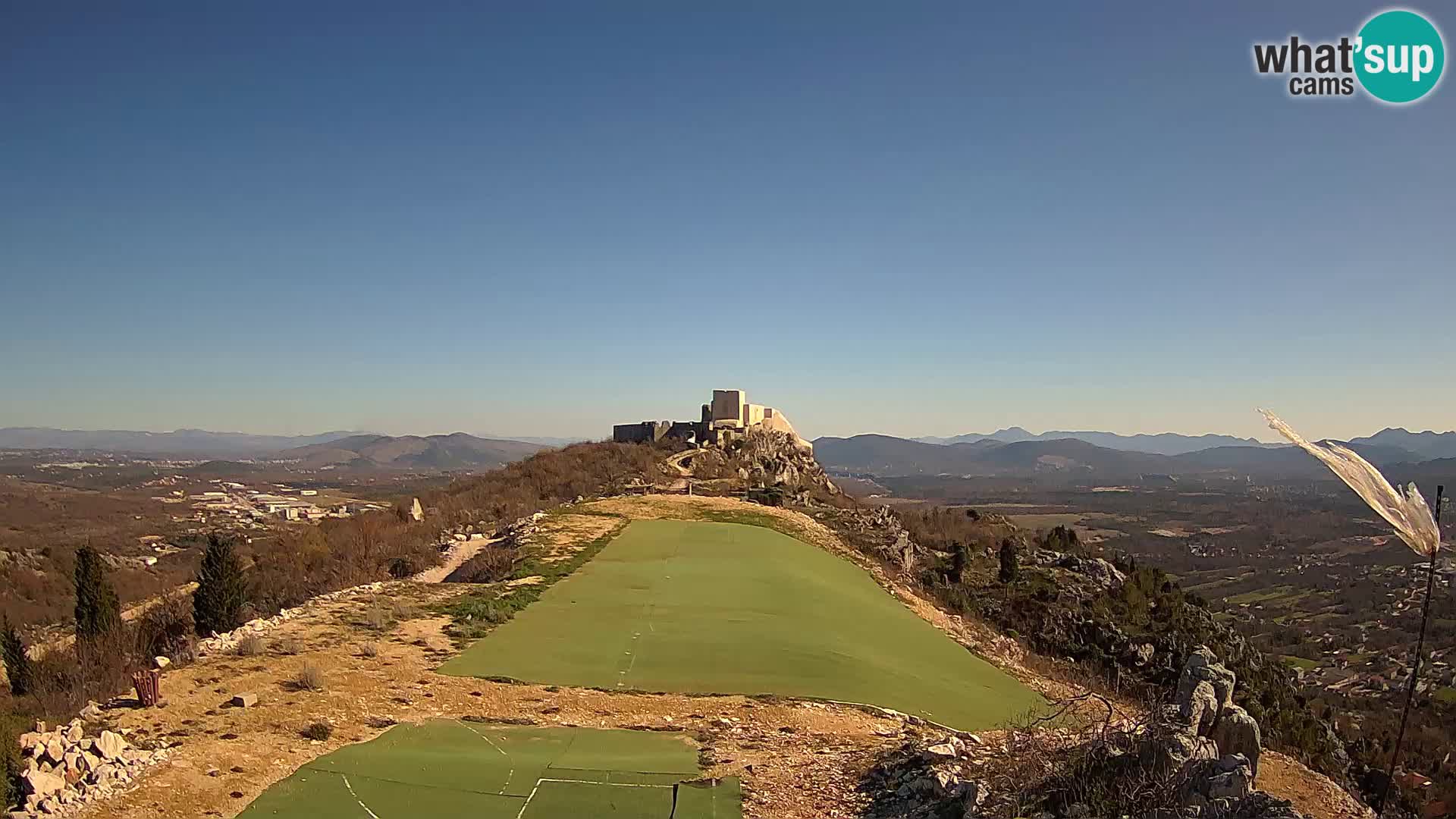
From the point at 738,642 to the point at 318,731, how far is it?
8.07 metres

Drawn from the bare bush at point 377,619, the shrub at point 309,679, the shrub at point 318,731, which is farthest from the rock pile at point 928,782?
the bare bush at point 377,619

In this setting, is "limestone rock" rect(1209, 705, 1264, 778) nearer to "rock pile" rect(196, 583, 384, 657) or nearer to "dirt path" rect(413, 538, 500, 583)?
"rock pile" rect(196, 583, 384, 657)

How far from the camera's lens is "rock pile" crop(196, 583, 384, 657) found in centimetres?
1331

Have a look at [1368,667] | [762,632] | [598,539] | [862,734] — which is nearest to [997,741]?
[862,734]

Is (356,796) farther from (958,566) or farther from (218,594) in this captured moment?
(958,566)

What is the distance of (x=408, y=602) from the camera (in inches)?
706

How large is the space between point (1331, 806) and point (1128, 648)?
18.5m

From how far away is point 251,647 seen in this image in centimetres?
1326

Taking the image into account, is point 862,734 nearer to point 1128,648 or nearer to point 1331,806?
point 1331,806

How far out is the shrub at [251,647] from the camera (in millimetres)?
13164

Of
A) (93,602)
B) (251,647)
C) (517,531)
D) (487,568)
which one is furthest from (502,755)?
(517,531)

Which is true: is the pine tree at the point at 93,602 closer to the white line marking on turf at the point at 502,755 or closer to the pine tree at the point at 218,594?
the pine tree at the point at 218,594

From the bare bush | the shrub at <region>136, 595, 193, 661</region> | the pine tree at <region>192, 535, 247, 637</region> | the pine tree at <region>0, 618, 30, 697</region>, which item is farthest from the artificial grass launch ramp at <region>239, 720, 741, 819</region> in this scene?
the pine tree at <region>0, 618, 30, 697</region>

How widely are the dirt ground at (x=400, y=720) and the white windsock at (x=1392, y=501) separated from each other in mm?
6258
